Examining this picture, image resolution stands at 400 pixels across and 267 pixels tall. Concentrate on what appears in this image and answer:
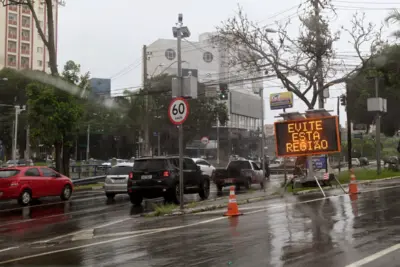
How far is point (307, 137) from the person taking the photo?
666 inches

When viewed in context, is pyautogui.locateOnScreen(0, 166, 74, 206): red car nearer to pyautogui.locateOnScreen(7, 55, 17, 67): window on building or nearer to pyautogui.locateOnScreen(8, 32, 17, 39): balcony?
pyautogui.locateOnScreen(7, 55, 17, 67): window on building

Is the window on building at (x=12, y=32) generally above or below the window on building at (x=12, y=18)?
below

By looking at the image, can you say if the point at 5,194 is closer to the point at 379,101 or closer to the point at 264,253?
the point at 264,253

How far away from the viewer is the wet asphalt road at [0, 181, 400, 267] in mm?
7352

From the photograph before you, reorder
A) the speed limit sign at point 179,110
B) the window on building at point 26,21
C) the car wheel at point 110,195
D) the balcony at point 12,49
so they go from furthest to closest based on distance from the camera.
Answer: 1. the window on building at point 26,21
2. the balcony at point 12,49
3. the car wheel at point 110,195
4. the speed limit sign at point 179,110

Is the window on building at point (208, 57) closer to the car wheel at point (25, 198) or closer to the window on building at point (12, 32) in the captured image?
the window on building at point (12, 32)

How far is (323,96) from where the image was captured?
976 inches

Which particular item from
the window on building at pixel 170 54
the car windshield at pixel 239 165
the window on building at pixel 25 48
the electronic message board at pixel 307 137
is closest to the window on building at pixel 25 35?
the window on building at pixel 25 48

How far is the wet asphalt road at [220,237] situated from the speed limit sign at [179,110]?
2702 millimetres

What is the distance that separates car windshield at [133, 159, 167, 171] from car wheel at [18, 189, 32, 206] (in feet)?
14.8

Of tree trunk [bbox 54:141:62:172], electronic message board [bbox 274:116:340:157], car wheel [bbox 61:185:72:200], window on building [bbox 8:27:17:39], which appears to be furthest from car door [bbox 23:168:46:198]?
window on building [bbox 8:27:17:39]

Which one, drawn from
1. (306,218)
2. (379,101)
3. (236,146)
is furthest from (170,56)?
(306,218)

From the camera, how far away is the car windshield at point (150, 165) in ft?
56.5

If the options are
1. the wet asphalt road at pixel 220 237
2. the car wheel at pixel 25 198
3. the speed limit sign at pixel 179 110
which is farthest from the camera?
the car wheel at pixel 25 198
